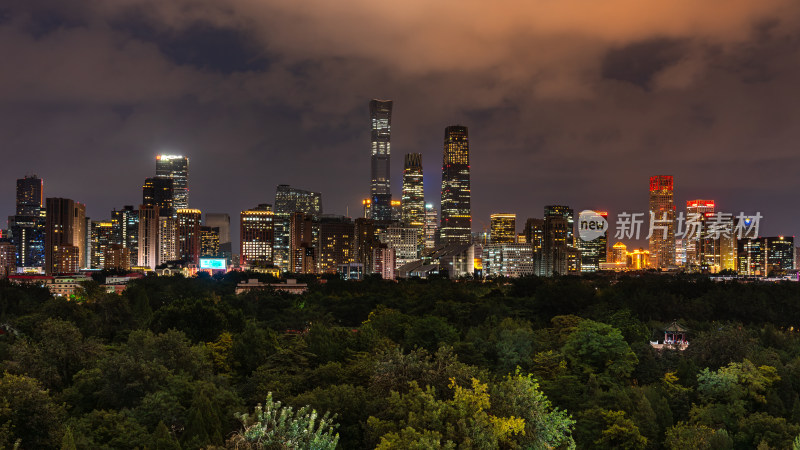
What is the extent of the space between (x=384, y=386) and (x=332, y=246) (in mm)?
172607

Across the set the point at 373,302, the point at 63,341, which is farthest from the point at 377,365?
the point at 373,302

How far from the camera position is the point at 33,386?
66.7ft

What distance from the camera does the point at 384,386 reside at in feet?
72.4

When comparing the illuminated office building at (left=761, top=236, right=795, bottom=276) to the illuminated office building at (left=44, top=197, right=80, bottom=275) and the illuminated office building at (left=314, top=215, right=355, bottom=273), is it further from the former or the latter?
the illuminated office building at (left=44, top=197, right=80, bottom=275)

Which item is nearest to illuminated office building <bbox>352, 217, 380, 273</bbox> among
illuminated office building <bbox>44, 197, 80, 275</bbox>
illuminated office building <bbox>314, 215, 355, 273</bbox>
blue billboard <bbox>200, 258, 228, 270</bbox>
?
illuminated office building <bbox>314, 215, 355, 273</bbox>

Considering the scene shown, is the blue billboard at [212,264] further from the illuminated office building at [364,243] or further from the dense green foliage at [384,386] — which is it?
the dense green foliage at [384,386]

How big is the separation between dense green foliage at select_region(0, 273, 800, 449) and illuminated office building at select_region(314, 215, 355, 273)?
142313 mm

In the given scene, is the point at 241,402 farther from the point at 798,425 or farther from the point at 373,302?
the point at 373,302

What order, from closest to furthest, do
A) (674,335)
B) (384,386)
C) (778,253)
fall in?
(384,386) < (674,335) < (778,253)

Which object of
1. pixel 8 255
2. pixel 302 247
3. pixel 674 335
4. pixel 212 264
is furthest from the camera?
pixel 302 247

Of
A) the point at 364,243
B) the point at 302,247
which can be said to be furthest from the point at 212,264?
the point at 364,243

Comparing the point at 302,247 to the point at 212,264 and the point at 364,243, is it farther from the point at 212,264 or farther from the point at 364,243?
the point at 212,264

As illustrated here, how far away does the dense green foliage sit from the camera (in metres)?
17.9

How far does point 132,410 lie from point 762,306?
51.7 meters
